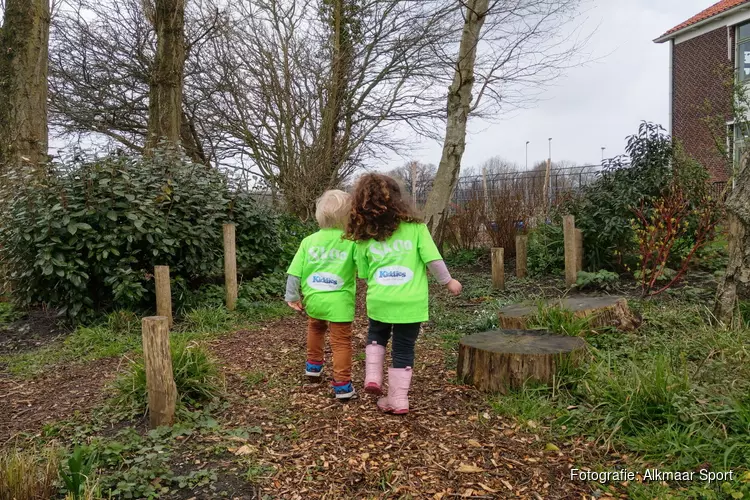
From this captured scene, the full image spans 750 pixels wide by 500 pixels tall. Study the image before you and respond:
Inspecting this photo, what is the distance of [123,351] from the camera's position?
15.7 ft

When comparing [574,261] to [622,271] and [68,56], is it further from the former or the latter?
[68,56]

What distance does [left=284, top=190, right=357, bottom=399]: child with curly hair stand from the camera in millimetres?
3426

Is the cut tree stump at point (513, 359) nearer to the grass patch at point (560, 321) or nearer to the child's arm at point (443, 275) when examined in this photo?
the grass patch at point (560, 321)

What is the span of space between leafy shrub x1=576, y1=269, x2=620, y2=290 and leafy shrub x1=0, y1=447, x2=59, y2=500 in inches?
219

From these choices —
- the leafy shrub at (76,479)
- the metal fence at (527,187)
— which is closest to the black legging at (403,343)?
the leafy shrub at (76,479)

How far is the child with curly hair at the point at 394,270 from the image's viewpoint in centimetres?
318

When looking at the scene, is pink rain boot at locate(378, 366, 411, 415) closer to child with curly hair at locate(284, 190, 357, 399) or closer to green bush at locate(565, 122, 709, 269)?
child with curly hair at locate(284, 190, 357, 399)

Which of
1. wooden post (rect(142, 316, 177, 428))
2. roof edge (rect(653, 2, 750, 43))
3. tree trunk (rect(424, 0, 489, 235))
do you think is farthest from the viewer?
roof edge (rect(653, 2, 750, 43))

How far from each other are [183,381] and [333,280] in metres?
1.08

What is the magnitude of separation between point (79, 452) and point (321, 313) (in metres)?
1.57

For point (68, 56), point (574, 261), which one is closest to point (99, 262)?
point (574, 261)

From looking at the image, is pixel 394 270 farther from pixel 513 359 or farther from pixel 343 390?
pixel 513 359

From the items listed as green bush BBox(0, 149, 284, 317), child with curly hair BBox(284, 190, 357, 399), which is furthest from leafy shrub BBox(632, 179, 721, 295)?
green bush BBox(0, 149, 284, 317)

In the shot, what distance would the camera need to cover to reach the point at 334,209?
11.3 feet
